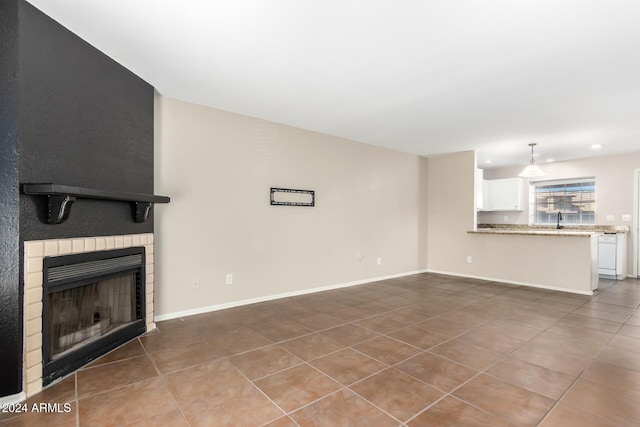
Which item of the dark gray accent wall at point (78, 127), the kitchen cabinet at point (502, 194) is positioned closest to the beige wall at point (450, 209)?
the kitchen cabinet at point (502, 194)

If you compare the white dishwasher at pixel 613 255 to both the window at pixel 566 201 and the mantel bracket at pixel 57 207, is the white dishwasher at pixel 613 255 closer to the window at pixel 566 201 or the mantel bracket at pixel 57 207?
the window at pixel 566 201

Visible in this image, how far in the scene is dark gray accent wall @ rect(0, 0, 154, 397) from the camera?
190 centimetres

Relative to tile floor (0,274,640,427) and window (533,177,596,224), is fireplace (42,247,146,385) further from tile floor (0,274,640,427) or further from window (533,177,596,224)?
window (533,177,596,224)

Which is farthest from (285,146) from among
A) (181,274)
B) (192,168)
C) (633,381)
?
(633,381)

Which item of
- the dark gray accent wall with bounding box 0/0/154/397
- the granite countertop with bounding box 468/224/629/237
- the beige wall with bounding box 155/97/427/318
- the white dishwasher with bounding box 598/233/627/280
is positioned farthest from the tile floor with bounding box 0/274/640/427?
the white dishwasher with bounding box 598/233/627/280

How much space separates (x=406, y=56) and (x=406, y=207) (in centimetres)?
392

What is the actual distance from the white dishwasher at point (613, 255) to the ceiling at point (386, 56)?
247cm

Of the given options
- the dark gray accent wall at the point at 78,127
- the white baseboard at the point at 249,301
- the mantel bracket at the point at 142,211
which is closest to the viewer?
the dark gray accent wall at the point at 78,127

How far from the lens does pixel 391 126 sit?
4500 millimetres

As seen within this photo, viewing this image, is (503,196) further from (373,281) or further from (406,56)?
(406,56)

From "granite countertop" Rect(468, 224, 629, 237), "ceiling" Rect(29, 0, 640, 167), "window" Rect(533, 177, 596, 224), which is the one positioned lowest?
"granite countertop" Rect(468, 224, 629, 237)

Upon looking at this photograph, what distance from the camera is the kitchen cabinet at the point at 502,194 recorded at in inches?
279

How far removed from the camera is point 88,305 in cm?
251

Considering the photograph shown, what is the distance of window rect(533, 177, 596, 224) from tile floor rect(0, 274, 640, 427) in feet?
11.5
